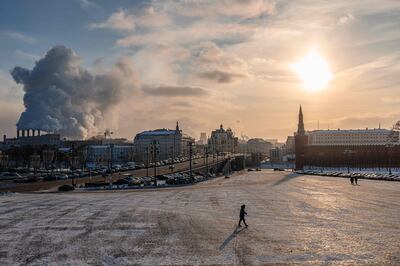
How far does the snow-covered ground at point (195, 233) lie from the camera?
2998cm

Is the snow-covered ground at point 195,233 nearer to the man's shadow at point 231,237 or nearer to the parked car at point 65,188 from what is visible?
the man's shadow at point 231,237

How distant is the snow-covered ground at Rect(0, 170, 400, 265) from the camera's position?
98.4 ft

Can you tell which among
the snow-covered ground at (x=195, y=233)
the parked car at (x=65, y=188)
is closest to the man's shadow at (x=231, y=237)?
the snow-covered ground at (x=195, y=233)

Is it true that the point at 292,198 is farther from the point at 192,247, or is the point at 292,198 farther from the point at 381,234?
the point at 192,247

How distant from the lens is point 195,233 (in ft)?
122

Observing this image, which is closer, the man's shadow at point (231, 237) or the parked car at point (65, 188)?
the man's shadow at point (231, 237)

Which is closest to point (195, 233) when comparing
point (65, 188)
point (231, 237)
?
point (231, 237)

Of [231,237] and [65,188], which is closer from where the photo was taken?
[231,237]

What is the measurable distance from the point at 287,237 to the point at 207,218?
10.8 meters

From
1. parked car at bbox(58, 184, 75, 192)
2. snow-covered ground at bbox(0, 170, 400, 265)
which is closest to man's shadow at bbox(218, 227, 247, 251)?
snow-covered ground at bbox(0, 170, 400, 265)

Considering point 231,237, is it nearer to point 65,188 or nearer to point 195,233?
point 195,233

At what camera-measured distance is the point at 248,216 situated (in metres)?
46.2

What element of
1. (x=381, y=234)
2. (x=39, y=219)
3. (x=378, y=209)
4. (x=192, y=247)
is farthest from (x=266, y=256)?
(x=378, y=209)

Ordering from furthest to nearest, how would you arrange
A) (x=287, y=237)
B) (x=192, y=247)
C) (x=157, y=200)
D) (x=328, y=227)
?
1. (x=157, y=200)
2. (x=328, y=227)
3. (x=287, y=237)
4. (x=192, y=247)
